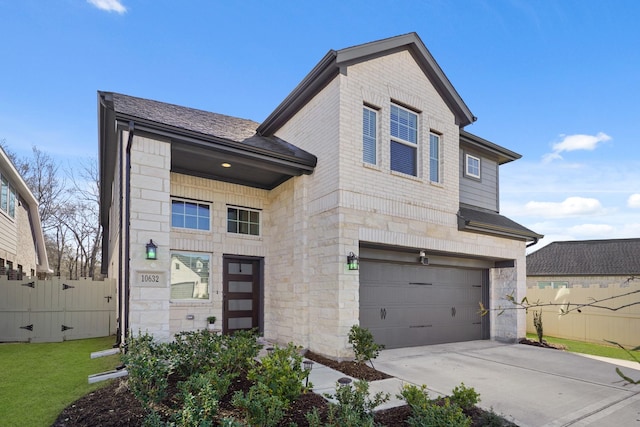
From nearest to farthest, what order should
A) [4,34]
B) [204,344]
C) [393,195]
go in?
1. [204,344]
2. [393,195]
3. [4,34]

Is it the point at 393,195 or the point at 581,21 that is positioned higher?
the point at 581,21

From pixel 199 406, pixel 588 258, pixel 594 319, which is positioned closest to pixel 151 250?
pixel 199 406

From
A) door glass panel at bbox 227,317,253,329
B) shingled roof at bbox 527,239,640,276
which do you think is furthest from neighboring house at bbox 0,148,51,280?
shingled roof at bbox 527,239,640,276

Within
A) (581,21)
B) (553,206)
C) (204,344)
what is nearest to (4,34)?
(204,344)

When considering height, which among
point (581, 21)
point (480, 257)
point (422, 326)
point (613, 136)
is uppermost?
point (581, 21)

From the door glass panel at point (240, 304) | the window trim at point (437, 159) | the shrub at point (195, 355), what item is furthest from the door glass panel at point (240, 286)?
the window trim at point (437, 159)

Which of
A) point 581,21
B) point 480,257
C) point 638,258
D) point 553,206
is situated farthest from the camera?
point 553,206

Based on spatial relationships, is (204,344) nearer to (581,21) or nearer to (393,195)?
(393,195)

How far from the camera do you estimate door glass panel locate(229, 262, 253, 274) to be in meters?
8.95

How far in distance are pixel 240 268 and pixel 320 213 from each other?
104 inches

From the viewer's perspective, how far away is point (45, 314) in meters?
9.40

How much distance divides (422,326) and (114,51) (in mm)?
13569

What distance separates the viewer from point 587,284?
65.7 ft

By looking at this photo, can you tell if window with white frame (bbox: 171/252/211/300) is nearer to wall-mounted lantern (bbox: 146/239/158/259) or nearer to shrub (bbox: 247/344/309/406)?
wall-mounted lantern (bbox: 146/239/158/259)
